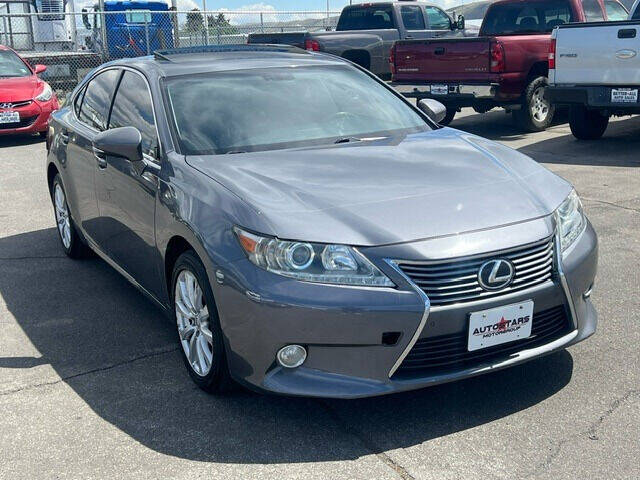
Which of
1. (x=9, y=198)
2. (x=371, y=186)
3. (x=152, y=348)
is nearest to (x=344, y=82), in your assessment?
(x=371, y=186)

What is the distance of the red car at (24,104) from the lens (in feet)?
41.7

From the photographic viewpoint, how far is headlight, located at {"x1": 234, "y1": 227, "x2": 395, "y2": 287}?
3.41 meters

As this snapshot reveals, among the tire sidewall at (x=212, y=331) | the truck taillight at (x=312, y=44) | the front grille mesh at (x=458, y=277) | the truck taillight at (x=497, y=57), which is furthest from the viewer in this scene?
the truck taillight at (x=312, y=44)

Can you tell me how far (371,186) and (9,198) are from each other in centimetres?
614

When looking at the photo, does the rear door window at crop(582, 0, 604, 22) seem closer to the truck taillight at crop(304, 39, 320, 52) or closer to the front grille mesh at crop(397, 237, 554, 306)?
the truck taillight at crop(304, 39, 320, 52)

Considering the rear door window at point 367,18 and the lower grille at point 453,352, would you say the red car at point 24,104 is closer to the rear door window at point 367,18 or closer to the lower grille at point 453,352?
the rear door window at point 367,18

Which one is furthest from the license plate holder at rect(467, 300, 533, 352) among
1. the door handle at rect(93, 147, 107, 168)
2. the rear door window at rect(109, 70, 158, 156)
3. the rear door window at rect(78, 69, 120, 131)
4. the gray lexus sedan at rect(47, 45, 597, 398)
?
the rear door window at rect(78, 69, 120, 131)

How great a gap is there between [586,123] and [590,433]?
8391 millimetres

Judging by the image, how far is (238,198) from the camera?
149 inches

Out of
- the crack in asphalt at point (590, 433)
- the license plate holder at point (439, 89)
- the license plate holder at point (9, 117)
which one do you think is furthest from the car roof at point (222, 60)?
the license plate holder at point (9, 117)

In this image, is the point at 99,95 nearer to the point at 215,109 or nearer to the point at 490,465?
the point at 215,109

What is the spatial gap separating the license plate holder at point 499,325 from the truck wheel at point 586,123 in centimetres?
813

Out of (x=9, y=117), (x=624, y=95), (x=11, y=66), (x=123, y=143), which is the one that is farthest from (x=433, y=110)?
(x=11, y=66)

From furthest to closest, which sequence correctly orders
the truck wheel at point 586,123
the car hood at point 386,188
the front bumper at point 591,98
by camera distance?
1. the truck wheel at point 586,123
2. the front bumper at point 591,98
3. the car hood at point 386,188
